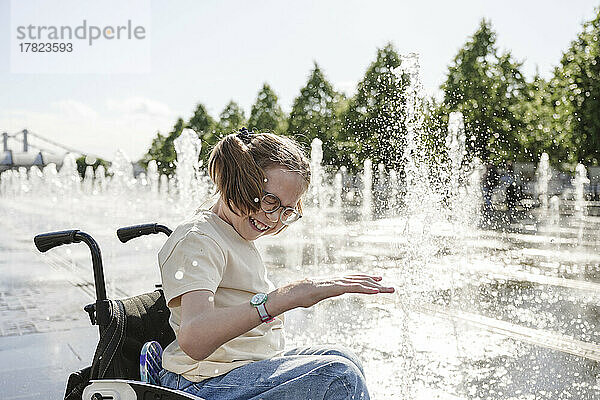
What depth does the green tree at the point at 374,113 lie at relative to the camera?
3544 centimetres

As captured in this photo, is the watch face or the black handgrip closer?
the watch face

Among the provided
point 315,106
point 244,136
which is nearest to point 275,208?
point 244,136

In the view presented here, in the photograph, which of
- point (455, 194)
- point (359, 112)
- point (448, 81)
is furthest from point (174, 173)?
point (455, 194)

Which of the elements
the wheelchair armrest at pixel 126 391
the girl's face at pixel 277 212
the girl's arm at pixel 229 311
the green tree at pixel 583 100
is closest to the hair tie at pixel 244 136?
the girl's face at pixel 277 212

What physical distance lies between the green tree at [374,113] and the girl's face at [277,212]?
3332cm

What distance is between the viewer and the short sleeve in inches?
68.9

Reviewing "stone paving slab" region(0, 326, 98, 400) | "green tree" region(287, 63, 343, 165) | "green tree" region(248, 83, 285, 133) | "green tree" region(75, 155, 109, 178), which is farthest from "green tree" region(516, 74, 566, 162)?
"green tree" region(75, 155, 109, 178)

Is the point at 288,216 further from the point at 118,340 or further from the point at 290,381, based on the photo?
the point at 118,340

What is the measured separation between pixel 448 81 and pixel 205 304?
104 feet

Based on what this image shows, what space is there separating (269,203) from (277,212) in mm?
36

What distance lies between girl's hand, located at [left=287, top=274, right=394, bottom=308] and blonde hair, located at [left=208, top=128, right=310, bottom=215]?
294 millimetres

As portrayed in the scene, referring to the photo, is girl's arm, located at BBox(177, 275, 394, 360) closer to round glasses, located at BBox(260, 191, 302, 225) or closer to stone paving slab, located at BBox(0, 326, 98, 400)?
round glasses, located at BBox(260, 191, 302, 225)

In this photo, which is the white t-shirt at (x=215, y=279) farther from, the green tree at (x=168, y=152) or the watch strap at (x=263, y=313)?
the green tree at (x=168, y=152)

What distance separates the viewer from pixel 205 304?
174 centimetres
